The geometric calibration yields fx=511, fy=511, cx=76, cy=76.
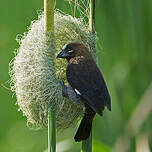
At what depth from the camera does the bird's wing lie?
131 inches

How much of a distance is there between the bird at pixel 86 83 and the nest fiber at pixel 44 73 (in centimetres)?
8

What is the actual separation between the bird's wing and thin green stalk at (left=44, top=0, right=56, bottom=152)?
22 cm

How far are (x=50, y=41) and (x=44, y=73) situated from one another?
0.70 feet

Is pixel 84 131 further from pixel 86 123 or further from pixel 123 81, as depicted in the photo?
pixel 123 81

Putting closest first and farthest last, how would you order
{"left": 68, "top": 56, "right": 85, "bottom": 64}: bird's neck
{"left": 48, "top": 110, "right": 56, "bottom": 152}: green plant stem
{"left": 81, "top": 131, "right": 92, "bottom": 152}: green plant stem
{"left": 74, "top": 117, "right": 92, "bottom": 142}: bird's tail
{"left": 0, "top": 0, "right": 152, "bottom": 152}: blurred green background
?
{"left": 48, "top": 110, "right": 56, "bottom": 152}: green plant stem < {"left": 81, "top": 131, "right": 92, "bottom": 152}: green plant stem < {"left": 74, "top": 117, "right": 92, "bottom": 142}: bird's tail < {"left": 0, "top": 0, "right": 152, "bottom": 152}: blurred green background < {"left": 68, "top": 56, "right": 85, "bottom": 64}: bird's neck

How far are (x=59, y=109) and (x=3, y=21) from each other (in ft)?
7.54

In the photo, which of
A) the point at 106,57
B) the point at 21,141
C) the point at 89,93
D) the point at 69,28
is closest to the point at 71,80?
the point at 89,93

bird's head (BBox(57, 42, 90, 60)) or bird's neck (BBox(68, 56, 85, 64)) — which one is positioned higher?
bird's head (BBox(57, 42, 90, 60))

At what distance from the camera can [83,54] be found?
3555mm

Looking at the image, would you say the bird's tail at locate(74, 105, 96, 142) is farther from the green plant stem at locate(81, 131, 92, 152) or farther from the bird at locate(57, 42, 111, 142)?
the green plant stem at locate(81, 131, 92, 152)

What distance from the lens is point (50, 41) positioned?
336 centimetres

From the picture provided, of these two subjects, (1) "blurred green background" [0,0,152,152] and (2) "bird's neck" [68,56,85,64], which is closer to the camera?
(1) "blurred green background" [0,0,152,152]

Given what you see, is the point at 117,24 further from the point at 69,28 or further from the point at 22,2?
the point at 22,2

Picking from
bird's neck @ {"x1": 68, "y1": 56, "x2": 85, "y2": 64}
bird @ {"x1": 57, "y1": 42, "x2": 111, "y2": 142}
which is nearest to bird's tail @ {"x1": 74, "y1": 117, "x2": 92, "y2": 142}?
bird @ {"x1": 57, "y1": 42, "x2": 111, "y2": 142}
